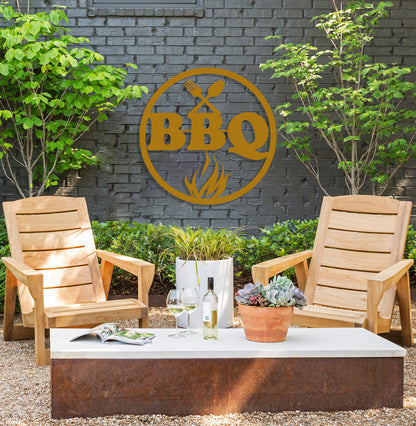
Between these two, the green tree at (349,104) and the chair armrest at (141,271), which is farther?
the green tree at (349,104)

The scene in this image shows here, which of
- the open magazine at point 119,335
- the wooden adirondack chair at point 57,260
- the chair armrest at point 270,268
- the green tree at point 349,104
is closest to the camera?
the open magazine at point 119,335

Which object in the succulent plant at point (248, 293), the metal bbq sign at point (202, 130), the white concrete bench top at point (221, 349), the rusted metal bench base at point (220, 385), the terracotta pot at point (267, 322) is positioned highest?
the metal bbq sign at point (202, 130)

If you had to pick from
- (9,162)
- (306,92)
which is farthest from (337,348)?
(9,162)

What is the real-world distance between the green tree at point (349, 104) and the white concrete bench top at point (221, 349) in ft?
8.21

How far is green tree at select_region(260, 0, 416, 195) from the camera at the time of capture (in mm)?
4578

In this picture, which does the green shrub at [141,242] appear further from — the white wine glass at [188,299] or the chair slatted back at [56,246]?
the white wine glass at [188,299]

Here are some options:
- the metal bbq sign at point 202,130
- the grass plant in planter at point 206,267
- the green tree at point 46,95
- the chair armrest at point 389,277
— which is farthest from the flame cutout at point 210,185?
the chair armrest at point 389,277

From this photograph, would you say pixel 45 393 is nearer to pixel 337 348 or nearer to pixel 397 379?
pixel 337 348

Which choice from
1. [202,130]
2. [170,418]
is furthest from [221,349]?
[202,130]

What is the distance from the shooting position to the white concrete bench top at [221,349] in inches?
87.8

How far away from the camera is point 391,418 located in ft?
7.45

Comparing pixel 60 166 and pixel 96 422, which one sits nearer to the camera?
pixel 96 422

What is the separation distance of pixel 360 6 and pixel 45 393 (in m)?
3.76

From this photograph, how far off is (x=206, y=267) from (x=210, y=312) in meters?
1.30
